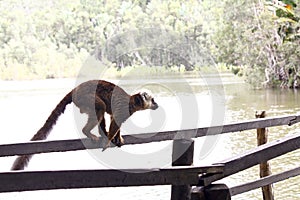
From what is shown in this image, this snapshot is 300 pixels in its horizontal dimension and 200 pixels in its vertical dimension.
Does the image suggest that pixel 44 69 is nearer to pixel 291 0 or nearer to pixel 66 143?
pixel 291 0

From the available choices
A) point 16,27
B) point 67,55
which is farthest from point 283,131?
point 16,27

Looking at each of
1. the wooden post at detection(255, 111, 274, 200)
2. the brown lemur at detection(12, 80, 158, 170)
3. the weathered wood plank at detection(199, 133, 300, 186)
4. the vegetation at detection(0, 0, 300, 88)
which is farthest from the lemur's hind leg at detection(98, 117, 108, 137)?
the vegetation at detection(0, 0, 300, 88)

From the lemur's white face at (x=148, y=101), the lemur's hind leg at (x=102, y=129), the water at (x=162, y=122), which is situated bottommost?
the water at (x=162, y=122)

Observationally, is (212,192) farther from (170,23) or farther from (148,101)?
(170,23)

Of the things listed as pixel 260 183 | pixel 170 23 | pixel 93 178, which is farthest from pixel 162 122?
pixel 170 23

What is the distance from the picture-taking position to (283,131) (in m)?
9.86

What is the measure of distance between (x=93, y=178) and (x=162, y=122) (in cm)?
113

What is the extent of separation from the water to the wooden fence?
10 centimetres

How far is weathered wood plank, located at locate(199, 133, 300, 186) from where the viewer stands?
193 centimetres

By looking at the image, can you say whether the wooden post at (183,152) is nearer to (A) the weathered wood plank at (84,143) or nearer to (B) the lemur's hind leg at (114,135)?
(A) the weathered wood plank at (84,143)

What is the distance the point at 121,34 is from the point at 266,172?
94.9 inches

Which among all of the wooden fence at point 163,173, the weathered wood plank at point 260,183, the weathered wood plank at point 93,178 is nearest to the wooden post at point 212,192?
the wooden fence at point 163,173

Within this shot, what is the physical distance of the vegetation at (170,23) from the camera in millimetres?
16886

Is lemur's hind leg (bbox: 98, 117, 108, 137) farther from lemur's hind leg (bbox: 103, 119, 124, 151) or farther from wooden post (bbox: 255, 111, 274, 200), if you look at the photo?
wooden post (bbox: 255, 111, 274, 200)
